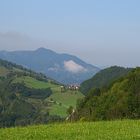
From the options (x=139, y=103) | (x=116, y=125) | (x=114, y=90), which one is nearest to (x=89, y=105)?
(x=114, y=90)

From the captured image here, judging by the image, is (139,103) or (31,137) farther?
(139,103)

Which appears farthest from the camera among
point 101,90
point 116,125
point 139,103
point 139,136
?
point 101,90

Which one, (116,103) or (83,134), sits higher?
(116,103)

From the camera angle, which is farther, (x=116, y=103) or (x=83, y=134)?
(x=116, y=103)

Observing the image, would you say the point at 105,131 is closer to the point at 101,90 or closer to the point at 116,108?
the point at 116,108

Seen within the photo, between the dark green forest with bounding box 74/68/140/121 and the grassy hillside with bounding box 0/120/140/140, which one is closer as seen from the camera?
the grassy hillside with bounding box 0/120/140/140

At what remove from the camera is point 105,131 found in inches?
878

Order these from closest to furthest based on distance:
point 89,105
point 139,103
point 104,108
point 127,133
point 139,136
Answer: point 139,136
point 127,133
point 139,103
point 104,108
point 89,105

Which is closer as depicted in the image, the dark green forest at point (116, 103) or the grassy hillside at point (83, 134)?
the grassy hillside at point (83, 134)

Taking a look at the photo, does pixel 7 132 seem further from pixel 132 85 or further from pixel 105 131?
pixel 132 85

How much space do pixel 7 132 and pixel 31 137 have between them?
266cm

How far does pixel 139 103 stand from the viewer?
241 feet

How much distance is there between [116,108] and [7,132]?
→ 174ft

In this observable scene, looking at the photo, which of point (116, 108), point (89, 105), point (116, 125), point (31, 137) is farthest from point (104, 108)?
point (31, 137)
